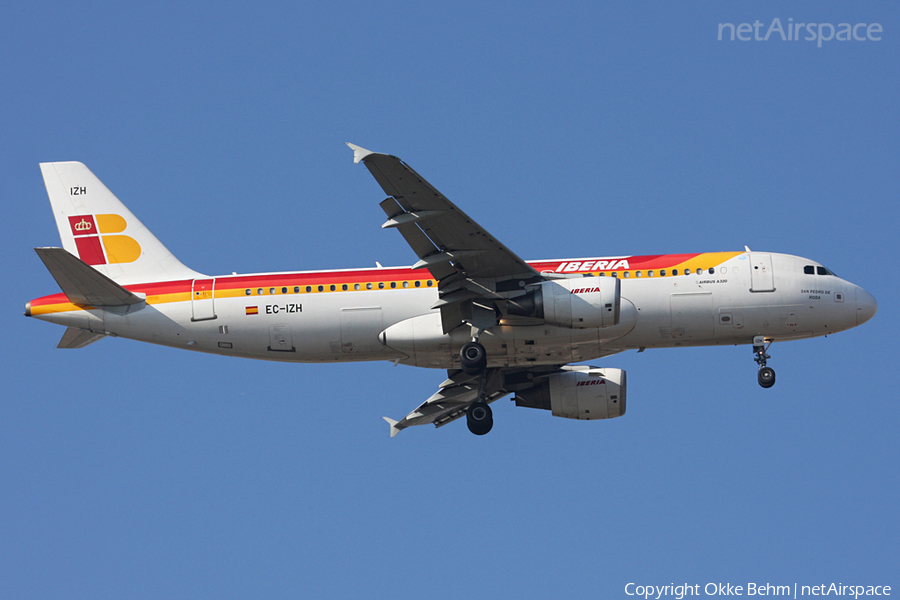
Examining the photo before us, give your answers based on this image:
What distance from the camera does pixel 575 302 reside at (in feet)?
106

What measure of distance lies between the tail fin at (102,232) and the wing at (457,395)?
35.0ft

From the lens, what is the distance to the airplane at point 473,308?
109 feet

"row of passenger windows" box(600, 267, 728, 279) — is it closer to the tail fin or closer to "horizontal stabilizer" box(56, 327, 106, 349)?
the tail fin

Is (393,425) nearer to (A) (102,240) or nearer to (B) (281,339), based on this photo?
(B) (281,339)

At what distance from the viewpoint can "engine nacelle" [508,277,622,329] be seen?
32188 millimetres

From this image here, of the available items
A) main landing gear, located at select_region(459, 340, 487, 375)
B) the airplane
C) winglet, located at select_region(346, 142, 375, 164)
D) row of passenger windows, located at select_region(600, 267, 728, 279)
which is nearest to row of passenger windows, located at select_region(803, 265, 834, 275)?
the airplane

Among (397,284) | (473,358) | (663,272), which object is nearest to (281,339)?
(397,284)

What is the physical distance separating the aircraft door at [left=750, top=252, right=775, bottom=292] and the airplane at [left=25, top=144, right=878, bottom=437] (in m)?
0.05

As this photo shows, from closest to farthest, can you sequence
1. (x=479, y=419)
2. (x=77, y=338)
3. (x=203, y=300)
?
(x=203, y=300), (x=77, y=338), (x=479, y=419)

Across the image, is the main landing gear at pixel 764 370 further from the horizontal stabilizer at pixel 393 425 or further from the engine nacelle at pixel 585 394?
the horizontal stabilizer at pixel 393 425

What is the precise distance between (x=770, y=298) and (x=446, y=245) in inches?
460

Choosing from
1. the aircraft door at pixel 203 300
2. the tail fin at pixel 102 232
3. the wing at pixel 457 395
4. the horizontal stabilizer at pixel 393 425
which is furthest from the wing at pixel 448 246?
the tail fin at pixel 102 232

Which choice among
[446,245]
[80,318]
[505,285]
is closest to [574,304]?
→ [505,285]

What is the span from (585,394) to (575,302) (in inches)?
286
